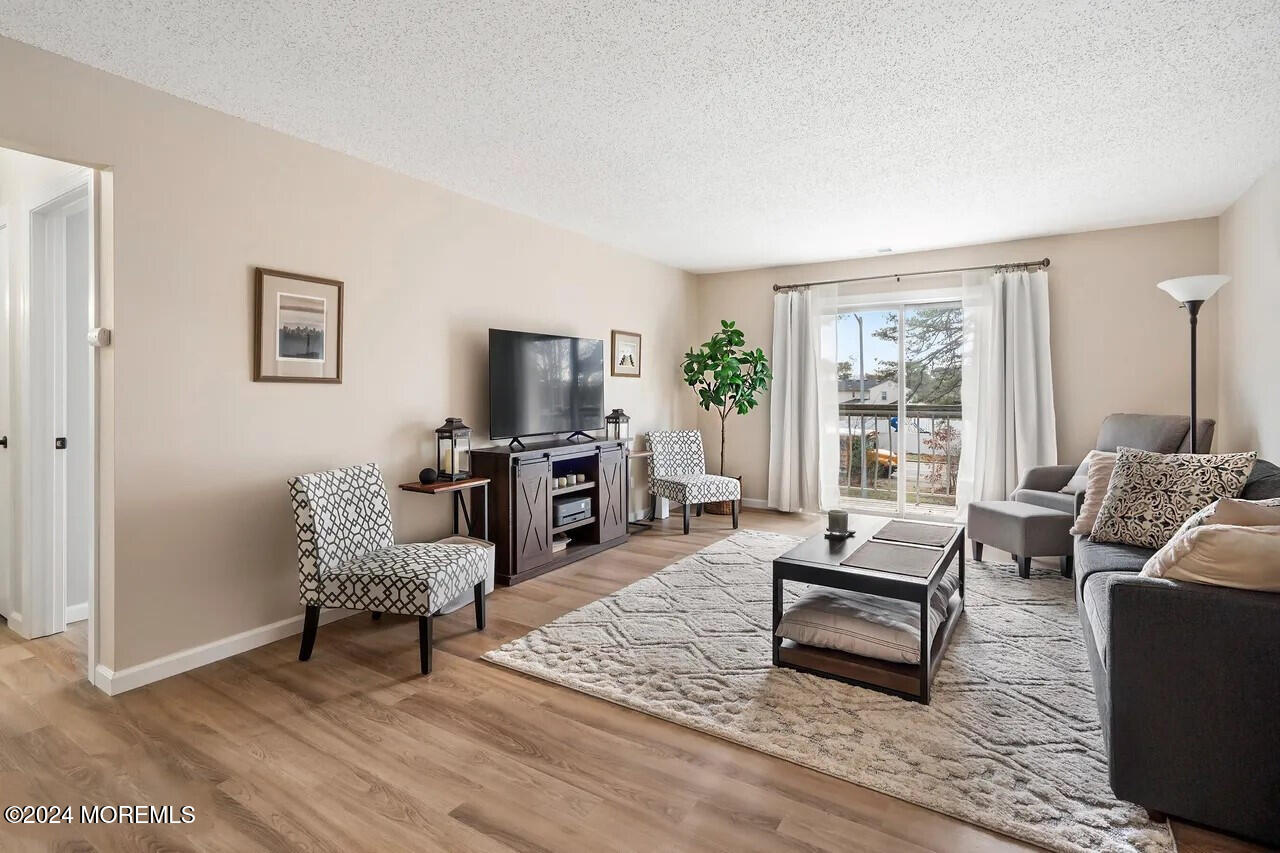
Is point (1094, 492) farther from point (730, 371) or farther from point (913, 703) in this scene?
point (730, 371)

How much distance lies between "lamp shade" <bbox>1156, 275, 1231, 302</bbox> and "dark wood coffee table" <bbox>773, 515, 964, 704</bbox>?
2.42m

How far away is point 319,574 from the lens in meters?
2.75

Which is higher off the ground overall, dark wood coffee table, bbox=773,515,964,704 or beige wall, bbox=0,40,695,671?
beige wall, bbox=0,40,695,671

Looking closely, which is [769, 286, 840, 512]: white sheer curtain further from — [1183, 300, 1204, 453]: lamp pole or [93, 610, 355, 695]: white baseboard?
[93, 610, 355, 695]: white baseboard

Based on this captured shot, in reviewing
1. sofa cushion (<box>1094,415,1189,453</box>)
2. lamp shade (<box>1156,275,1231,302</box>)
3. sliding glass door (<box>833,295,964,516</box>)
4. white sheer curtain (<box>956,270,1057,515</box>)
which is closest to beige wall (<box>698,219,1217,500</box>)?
white sheer curtain (<box>956,270,1057,515</box>)

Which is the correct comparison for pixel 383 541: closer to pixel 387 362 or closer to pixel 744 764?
pixel 387 362

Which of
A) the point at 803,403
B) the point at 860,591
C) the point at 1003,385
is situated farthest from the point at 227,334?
the point at 1003,385

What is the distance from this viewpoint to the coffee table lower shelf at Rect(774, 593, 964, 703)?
96.3 inches

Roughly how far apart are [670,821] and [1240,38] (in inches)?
128

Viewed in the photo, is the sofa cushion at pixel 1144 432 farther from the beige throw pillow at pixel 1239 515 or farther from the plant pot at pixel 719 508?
the plant pot at pixel 719 508

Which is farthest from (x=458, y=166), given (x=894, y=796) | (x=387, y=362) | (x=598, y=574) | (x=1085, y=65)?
(x=894, y=796)

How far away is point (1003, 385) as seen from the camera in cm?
516

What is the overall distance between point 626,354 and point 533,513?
2036 millimetres

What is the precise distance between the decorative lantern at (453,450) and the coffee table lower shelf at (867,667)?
6.80 feet
